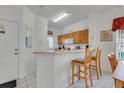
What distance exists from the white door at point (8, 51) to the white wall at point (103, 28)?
3212 mm

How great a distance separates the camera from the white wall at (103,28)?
532cm

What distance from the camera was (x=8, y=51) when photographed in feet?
13.5

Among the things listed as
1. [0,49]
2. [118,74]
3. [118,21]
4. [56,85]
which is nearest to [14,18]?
[0,49]

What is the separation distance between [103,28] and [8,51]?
12.5 ft

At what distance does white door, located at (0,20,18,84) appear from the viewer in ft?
13.0

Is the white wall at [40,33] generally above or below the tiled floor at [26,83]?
above

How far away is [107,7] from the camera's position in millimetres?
5195

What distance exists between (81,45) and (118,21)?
3441mm

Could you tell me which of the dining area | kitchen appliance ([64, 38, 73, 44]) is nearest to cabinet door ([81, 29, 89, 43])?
kitchen appliance ([64, 38, 73, 44])

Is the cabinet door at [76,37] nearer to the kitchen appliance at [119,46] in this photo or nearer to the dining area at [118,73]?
the kitchen appliance at [119,46]

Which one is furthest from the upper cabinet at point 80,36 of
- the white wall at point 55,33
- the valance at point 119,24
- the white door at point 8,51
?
the white door at point 8,51

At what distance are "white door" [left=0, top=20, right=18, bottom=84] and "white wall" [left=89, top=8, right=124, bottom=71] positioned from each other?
3.21 meters

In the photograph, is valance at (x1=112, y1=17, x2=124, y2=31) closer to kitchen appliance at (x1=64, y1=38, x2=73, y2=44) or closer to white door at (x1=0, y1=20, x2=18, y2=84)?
white door at (x1=0, y1=20, x2=18, y2=84)

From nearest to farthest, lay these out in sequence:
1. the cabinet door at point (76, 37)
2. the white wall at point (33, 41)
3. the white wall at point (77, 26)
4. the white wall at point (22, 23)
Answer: the white wall at point (22, 23) < the white wall at point (33, 41) < the white wall at point (77, 26) < the cabinet door at point (76, 37)
